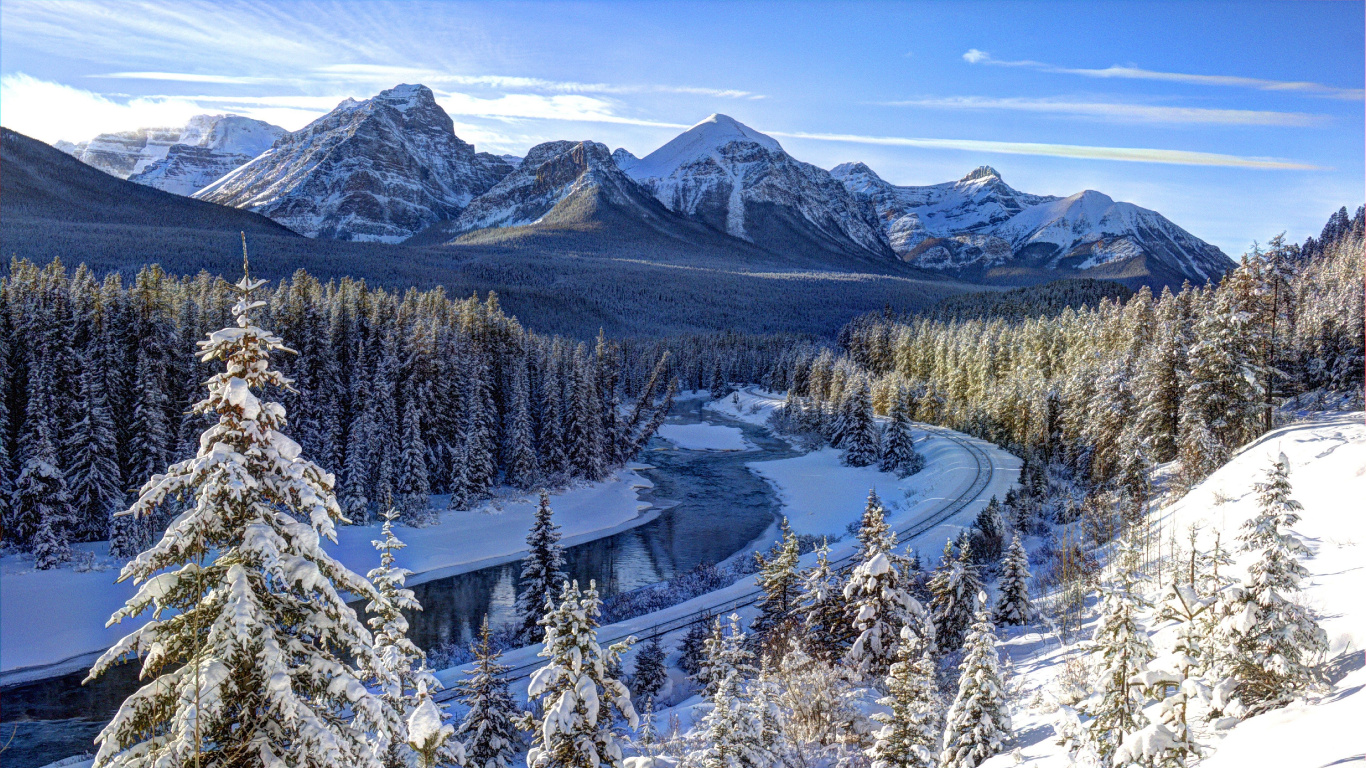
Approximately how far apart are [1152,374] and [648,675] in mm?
34003

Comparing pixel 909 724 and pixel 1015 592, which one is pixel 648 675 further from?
pixel 909 724

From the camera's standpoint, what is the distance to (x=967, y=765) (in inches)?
496

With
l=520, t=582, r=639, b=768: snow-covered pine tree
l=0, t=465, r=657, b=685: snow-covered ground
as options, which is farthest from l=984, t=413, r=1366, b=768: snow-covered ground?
l=0, t=465, r=657, b=685: snow-covered ground

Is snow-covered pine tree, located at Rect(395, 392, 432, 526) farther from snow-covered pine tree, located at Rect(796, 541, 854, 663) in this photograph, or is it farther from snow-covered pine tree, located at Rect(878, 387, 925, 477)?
snow-covered pine tree, located at Rect(878, 387, 925, 477)

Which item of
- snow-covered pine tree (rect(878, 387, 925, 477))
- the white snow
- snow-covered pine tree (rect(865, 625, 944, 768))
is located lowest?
the white snow

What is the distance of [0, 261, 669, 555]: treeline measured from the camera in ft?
121

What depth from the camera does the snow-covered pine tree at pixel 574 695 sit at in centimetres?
1219

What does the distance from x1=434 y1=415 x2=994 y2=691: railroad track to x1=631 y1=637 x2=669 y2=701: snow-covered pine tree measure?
109 cm

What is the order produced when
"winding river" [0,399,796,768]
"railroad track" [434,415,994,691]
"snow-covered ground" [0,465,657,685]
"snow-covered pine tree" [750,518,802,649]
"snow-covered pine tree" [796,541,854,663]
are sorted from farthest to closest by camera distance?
"snow-covered ground" [0,465,657,685], "railroad track" [434,415,994,691], "snow-covered pine tree" [750,518,802,649], "winding river" [0,399,796,768], "snow-covered pine tree" [796,541,854,663]

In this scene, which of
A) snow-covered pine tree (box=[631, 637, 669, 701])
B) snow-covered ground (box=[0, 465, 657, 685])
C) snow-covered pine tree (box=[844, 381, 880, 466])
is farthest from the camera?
snow-covered pine tree (box=[844, 381, 880, 466])

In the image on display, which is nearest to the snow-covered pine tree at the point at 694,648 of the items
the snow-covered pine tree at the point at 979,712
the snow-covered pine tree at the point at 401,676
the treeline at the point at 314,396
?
the snow-covered pine tree at the point at 979,712

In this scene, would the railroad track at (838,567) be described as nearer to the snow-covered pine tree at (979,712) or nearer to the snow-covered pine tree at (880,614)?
the snow-covered pine tree at (880,614)

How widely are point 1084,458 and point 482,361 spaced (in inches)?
1732

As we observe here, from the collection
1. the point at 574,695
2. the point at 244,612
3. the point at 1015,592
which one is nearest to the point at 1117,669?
the point at 574,695
